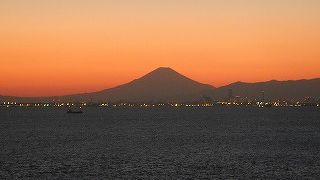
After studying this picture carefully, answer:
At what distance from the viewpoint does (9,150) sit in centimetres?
7406

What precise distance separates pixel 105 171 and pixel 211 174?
975 centimetres

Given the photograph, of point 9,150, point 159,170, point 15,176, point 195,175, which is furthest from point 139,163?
point 9,150

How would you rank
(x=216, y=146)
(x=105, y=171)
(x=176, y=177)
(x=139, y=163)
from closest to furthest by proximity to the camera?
(x=176, y=177), (x=105, y=171), (x=139, y=163), (x=216, y=146)

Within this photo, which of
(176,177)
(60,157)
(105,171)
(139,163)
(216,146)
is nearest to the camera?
(176,177)

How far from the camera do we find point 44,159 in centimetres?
6269

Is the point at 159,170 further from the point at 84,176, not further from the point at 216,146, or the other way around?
the point at 216,146

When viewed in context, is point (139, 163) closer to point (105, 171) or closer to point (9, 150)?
point (105, 171)

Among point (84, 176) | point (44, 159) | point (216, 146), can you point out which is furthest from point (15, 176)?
point (216, 146)

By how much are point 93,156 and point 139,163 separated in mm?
8925

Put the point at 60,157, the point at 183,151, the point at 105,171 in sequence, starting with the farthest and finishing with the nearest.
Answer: the point at 183,151 < the point at 60,157 < the point at 105,171

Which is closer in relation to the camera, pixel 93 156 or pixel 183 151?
pixel 93 156

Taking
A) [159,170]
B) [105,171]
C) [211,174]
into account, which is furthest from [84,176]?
[211,174]

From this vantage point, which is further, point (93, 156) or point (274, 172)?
point (93, 156)

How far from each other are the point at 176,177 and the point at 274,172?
9.54 meters
